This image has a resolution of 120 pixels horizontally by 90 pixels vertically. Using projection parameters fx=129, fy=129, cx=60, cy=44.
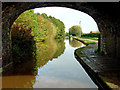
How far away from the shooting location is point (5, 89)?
4238mm

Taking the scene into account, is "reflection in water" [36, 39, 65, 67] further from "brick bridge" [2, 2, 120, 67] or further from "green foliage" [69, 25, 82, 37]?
"green foliage" [69, 25, 82, 37]

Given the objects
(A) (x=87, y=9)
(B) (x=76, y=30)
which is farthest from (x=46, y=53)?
(B) (x=76, y=30)

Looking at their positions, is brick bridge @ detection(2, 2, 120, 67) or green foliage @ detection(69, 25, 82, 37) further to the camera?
green foliage @ detection(69, 25, 82, 37)

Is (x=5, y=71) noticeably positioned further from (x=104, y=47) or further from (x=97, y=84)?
(x=104, y=47)

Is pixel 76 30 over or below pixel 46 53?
over

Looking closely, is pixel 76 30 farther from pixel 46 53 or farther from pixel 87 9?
pixel 87 9

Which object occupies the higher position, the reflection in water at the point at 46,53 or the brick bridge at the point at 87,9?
the brick bridge at the point at 87,9

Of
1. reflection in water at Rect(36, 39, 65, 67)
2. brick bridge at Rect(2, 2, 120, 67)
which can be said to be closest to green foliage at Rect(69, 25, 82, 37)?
reflection in water at Rect(36, 39, 65, 67)

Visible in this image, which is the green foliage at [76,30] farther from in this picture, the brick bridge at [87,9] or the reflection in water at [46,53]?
the brick bridge at [87,9]

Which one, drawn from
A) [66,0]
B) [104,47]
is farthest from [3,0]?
[104,47]

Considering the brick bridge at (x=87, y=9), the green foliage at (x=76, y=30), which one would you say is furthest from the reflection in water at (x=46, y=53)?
the green foliage at (x=76, y=30)

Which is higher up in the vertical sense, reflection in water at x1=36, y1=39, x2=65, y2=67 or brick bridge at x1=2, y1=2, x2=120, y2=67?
brick bridge at x1=2, y1=2, x2=120, y2=67

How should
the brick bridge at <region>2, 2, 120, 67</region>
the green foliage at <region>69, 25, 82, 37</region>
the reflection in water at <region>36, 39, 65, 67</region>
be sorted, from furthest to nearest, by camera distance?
the green foliage at <region>69, 25, 82, 37</region>, the reflection in water at <region>36, 39, 65, 67</region>, the brick bridge at <region>2, 2, 120, 67</region>

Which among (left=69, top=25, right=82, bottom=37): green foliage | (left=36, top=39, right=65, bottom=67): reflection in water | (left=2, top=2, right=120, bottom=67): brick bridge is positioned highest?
(left=69, top=25, right=82, bottom=37): green foliage
